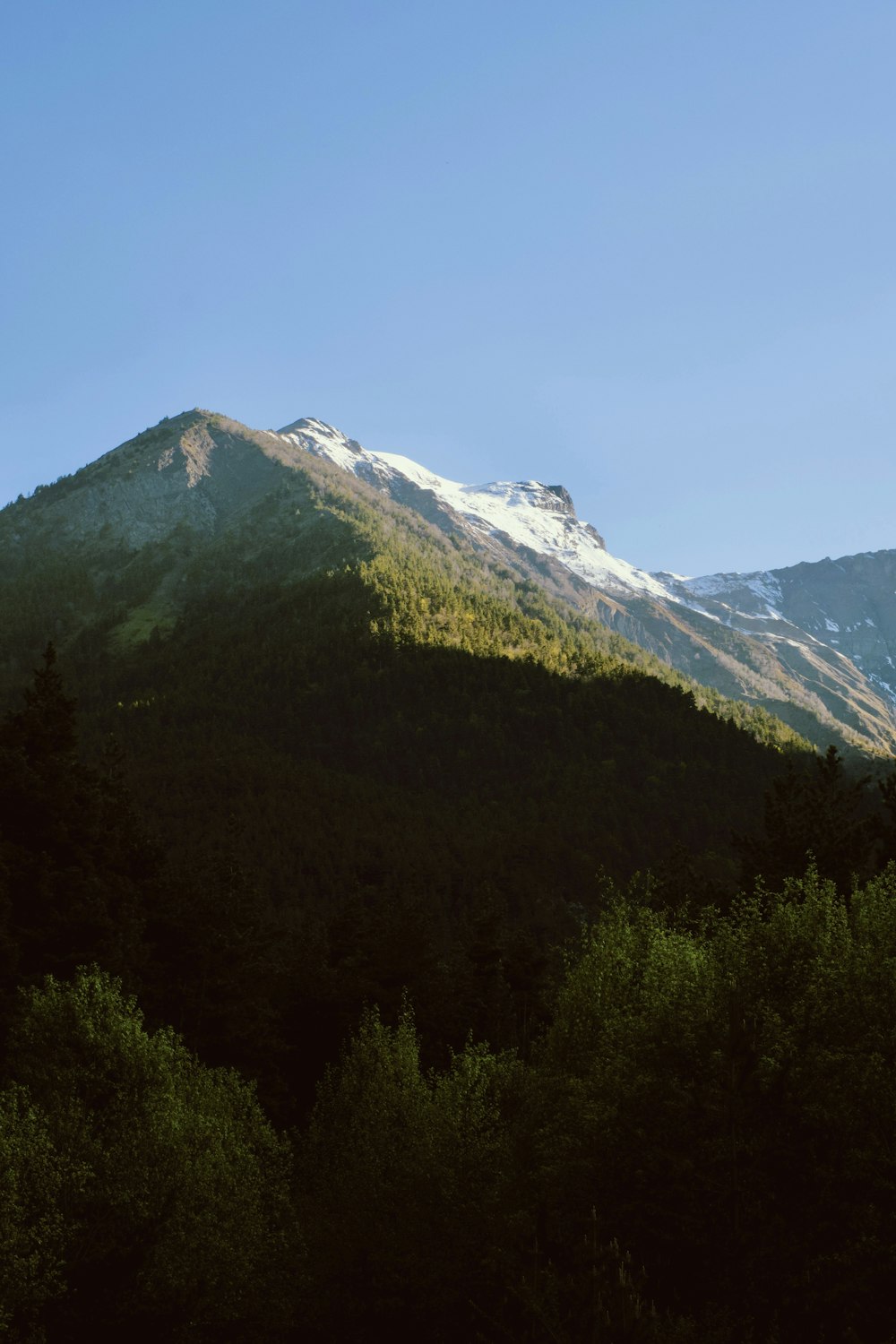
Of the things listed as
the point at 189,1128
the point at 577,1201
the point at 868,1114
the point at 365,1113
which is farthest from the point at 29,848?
the point at 868,1114

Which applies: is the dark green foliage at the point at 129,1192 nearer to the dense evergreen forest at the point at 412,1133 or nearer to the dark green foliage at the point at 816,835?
the dense evergreen forest at the point at 412,1133

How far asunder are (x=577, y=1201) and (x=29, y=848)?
1227 inches

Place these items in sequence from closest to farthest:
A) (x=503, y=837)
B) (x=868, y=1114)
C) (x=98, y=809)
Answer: (x=868, y=1114)
(x=98, y=809)
(x=503, y=837)

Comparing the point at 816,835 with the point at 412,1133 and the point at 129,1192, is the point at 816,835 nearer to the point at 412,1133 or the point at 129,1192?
the point at 412,1133

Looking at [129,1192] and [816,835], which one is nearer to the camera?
[129,1192]

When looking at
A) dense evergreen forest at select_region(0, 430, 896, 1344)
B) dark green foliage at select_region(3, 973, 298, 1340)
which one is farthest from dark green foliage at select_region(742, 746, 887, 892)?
dark green foliage at select_region(3, 973, 298, 1340)

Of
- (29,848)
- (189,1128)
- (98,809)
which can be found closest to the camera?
(189,1128)

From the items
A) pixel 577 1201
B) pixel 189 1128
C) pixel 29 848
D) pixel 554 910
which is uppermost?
pixel 29 848

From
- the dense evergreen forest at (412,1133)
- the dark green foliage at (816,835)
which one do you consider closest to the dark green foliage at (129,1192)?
the dense evergreen forest at (412,1133)

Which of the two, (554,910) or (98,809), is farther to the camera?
(554,910)

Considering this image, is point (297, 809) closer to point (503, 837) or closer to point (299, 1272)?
point (503, 837)

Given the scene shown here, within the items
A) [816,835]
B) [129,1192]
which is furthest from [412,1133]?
[816,835]

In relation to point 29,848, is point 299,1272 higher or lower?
lower

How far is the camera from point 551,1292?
2850 centimetres
